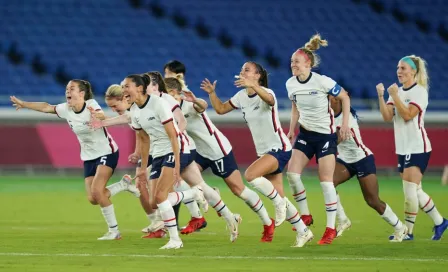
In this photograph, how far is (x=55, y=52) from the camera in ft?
105

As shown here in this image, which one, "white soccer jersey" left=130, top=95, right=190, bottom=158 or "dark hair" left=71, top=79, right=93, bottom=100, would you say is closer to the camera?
"white soccer jersey" left=130, top=95, right=190, bottom=158

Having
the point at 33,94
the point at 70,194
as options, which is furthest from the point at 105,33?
the point at 70,194

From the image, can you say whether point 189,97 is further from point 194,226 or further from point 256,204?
point 194,226

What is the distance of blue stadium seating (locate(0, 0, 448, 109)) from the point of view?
3173 cm

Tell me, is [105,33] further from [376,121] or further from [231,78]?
[376,121]

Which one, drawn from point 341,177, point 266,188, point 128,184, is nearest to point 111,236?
point 128,184

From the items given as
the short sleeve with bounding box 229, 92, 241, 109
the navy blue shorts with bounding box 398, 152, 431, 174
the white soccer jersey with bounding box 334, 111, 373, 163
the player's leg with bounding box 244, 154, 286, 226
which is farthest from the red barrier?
the player's leg with bounding box 244, 154, 286, 226

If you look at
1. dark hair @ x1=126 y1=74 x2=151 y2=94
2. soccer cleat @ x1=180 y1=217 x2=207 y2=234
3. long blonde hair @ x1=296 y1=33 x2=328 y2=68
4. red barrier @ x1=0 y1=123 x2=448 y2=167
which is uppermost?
long blonde hair @ x1=296 y1=33 x2=328 y2=68

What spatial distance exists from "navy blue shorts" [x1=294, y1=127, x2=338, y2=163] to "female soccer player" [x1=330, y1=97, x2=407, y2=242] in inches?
31.5

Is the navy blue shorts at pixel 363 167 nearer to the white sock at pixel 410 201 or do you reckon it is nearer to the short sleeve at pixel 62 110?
the white sock at pixel 410 201

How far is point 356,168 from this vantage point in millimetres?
13961

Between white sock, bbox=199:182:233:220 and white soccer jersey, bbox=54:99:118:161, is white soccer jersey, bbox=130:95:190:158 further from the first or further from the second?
white soccer jersey, bbox=54:99:118:161

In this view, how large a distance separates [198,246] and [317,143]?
198cm

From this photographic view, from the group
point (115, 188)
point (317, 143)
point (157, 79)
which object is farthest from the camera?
point (115, 188)
